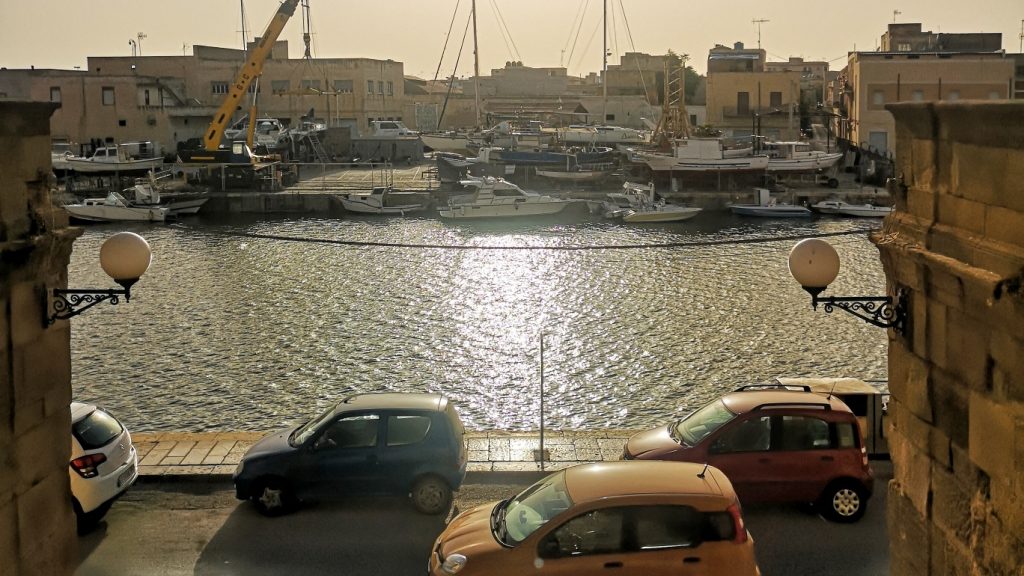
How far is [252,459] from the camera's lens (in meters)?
9.91

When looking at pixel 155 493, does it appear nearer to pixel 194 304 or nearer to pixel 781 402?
pixel 781 402

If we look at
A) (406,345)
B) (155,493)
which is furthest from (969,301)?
(406,345)

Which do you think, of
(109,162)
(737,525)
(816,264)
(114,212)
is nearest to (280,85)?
(109,162)

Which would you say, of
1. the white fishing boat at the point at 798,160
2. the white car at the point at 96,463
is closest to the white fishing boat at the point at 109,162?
the white fishing boat at the point at 798,160

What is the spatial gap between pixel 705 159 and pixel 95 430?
45.4 meters

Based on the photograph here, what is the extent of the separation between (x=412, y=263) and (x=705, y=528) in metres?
28.7

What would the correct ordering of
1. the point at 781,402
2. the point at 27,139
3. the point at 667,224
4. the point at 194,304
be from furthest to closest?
1. the point at 667,224
2. the point at 194,304
3. the point at 781,402
4. the point at 27,139

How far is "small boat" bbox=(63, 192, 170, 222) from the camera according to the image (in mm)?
47594

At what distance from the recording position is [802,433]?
9734mm

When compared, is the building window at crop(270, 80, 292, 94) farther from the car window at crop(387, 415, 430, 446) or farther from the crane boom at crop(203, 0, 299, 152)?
the car window at crop(387, 415, 430, 446)

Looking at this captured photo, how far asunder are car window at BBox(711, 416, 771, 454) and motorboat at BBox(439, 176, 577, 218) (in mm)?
37527

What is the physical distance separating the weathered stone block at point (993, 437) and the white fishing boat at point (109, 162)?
5430cm

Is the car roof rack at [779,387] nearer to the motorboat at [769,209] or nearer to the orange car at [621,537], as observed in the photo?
the orange car at [621,537]

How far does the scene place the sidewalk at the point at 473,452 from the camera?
1084 cm
